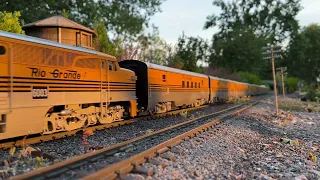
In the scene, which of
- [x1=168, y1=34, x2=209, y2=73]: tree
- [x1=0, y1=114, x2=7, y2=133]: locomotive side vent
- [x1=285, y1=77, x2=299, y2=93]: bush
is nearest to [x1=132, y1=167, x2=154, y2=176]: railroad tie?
[x1=0, y1=114, x2=7, y2=133]: locomotive side vent

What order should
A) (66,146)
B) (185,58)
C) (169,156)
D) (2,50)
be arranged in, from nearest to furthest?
(169,156) < (2,50) < (66,146) < (185,58)

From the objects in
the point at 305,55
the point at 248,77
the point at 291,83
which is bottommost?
the point at 291,83

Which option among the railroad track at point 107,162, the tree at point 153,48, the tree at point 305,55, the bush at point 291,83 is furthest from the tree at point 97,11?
the bush at point 291,83

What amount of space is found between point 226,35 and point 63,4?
52301mm

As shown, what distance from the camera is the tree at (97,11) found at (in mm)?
36125

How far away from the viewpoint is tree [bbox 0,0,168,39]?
3612cm

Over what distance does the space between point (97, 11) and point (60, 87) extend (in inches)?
1410

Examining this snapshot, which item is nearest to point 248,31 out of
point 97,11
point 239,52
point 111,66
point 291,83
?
point 239,52

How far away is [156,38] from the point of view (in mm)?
62562

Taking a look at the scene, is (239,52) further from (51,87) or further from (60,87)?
(51,87)

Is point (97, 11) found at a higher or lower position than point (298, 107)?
higher

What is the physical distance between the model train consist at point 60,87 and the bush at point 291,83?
8264 centimetres

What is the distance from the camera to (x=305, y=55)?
83.2m

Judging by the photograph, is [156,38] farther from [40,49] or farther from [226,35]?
[40,49]
